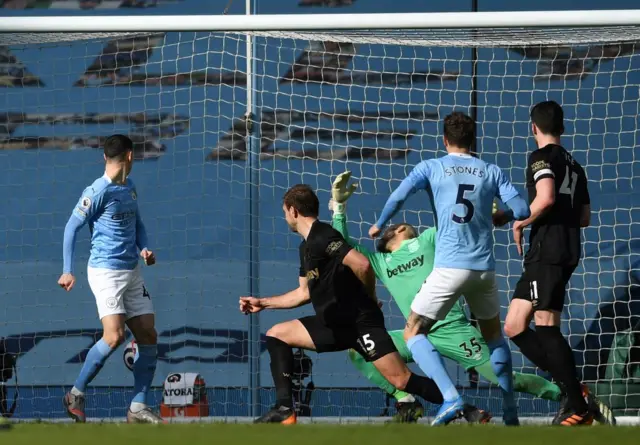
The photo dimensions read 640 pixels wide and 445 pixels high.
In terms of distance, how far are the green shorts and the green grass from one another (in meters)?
2.43

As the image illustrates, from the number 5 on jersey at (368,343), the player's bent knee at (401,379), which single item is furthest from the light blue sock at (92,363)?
the player's bent knee at (401,379)

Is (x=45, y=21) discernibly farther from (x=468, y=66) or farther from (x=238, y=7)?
(x=468, y=66)

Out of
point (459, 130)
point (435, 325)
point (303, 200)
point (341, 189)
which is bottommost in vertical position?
point (435, 325)

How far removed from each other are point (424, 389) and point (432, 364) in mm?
298

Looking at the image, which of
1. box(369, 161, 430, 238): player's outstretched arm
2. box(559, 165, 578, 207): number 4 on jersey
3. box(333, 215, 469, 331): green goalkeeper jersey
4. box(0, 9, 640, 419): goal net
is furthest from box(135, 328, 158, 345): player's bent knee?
box(559, 165, 578, 207): number 4 on jersey

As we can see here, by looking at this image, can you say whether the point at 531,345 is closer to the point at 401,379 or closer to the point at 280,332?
the point at 401,379

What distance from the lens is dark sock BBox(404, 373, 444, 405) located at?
672 centimetres

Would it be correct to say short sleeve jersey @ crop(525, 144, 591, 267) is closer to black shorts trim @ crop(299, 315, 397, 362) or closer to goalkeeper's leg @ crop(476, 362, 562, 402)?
black shorts trim @ crop(299, 315, 397, 362)

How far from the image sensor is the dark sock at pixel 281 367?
682 cm

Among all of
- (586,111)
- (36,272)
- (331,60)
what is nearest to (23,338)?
(36,272)

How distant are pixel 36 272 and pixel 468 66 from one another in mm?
4198

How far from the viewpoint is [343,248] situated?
6676 mm

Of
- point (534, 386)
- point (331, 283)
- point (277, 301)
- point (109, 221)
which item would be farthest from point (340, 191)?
point (534, 386)

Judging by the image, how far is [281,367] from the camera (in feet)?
22.7
